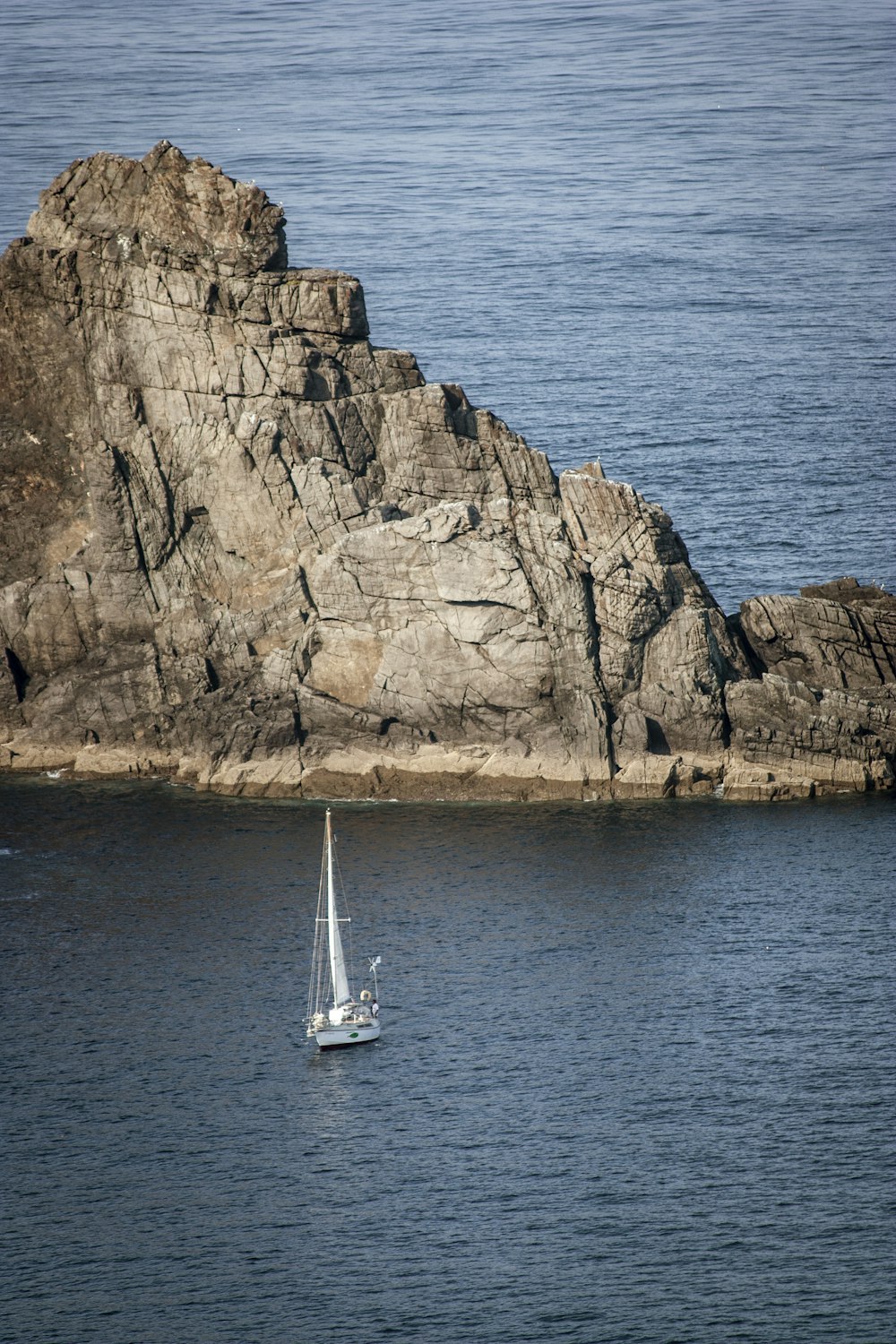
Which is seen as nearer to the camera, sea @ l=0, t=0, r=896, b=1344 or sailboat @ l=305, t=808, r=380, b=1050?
sea @ l=0, t=0, r=896, b=1344

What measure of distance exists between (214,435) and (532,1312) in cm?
6124

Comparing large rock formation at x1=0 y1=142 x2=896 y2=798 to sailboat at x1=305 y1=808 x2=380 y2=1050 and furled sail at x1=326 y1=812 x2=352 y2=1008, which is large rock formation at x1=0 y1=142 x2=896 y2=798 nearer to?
sailboat at x1=305 y1=808 x2=380 y2=1050

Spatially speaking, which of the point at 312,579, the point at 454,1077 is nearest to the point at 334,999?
the point at 454,1077

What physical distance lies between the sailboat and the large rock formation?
65.8 ft

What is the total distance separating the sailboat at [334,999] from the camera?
325ft

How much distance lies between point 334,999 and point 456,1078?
8.23 m

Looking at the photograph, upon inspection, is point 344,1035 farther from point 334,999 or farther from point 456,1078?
point 456,1078

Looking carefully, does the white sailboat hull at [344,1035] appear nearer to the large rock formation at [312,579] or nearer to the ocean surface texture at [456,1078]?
the ocean surface texture at [456,1078]

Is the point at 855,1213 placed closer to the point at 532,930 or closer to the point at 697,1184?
the point at 697,1184

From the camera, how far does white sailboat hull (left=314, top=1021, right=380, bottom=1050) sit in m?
98.8

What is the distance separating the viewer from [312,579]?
416 ft

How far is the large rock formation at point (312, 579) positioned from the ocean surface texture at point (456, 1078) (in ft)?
12.8

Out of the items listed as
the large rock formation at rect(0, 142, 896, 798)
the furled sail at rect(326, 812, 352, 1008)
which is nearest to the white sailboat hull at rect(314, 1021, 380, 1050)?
the furled sail at rect(326, 812, 352, 1008)

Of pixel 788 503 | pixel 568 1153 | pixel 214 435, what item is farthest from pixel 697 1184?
pixel 788 503
